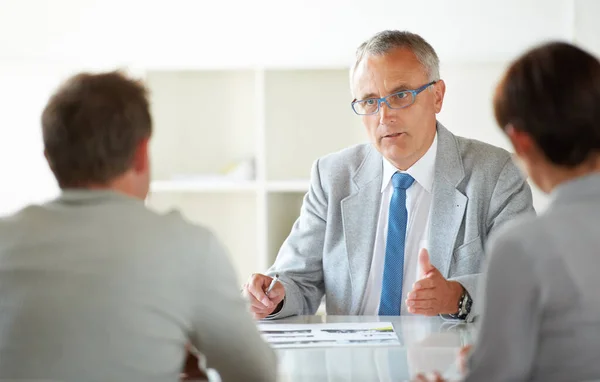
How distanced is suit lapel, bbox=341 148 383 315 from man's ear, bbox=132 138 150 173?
1156mm

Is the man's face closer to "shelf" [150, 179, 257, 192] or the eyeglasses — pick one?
the eyeglasses

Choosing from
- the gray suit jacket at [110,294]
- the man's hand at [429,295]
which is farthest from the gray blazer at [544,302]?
the man's hand at [429,295]

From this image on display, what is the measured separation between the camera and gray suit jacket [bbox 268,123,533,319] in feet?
7.68

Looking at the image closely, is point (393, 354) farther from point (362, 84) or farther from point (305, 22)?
point (305, 22)

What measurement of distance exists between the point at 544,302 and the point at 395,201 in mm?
1328

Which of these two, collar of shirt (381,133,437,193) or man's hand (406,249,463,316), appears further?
collar of shirt (381,133,437,193)

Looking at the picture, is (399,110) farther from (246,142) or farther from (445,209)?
(246,142)

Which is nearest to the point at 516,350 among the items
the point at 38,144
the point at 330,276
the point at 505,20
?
the point at 330,276

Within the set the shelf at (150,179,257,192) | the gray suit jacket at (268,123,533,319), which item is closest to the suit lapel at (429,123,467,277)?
the gray suit jacket at (268,123,533,319)

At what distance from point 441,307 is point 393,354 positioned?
0.31 m

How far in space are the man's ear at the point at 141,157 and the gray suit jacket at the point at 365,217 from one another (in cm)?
91

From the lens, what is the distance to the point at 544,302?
1.13 meters

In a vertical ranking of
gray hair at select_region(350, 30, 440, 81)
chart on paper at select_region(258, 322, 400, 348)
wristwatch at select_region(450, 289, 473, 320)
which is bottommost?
chart on paper at select_region(258, 322, 400, 348)

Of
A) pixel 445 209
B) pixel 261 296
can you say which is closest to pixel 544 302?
pixel 261 296
